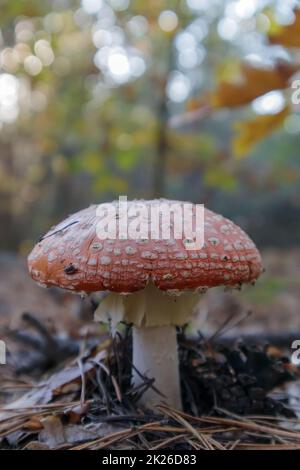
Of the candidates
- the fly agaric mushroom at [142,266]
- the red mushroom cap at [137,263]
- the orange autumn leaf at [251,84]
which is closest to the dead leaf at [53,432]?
the fly agaric mushroom at [142,266]

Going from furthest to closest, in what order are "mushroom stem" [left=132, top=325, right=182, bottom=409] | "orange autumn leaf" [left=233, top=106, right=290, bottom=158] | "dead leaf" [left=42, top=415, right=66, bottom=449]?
"orange autumn leaf" [left=233, top=106, right=290, bottom=158], "mushroom stem" [left=132, top=325, right=182, bottom=409], "dead leaf" [left=42, top=415, right=66, bottom=449]

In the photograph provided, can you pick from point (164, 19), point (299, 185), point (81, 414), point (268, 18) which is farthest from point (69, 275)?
point (299, 185)

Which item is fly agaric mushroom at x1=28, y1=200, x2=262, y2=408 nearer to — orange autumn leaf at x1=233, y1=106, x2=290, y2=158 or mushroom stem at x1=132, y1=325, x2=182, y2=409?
mushroom stem at x1=132, y1=325, x2=182, y2=409

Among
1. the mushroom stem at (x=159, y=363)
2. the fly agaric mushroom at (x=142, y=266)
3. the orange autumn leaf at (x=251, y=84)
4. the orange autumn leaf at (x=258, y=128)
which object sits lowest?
the mushroom stem at (x=159, y=363)

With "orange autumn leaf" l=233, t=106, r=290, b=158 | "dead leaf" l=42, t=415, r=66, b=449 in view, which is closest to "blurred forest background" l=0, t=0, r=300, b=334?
"orange autumn leaf" l=233, t=106, r=290, b=158

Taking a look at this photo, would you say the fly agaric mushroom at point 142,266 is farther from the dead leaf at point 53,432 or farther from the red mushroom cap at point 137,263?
the dead leaf at point 53,432
